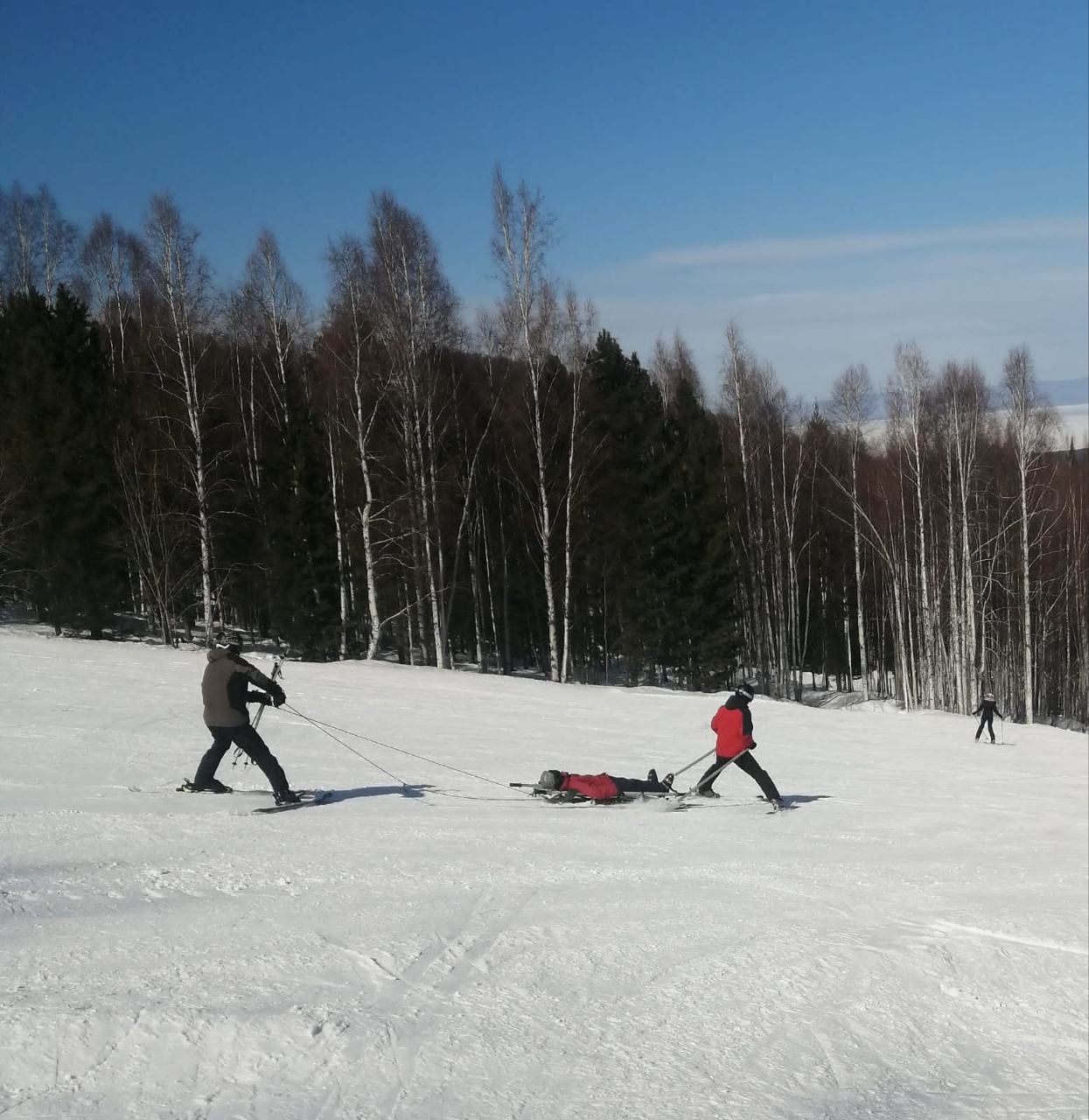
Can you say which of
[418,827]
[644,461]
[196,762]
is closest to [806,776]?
[418,827]

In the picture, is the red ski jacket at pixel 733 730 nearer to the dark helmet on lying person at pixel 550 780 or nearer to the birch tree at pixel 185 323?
the dark helmet on lying person at pixel 550 780

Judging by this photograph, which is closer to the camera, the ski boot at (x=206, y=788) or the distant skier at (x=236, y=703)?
the distant skier at (x=236, y=703)

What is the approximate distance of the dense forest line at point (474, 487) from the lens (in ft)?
95.7

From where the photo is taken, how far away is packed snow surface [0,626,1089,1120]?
4.62 m

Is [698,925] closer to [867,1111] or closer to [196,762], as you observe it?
[867,1111]

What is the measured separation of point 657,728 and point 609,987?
43.4ft

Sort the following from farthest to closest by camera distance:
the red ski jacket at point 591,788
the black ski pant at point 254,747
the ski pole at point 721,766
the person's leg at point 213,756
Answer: the ski pole at point 721,766
the red ski jacket at point 591,788
the person's leg at point 213,756
the black ski pant at point 254,747

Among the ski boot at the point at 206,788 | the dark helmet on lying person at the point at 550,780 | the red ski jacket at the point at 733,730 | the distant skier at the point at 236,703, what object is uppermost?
the distant skier at the point at 236,703

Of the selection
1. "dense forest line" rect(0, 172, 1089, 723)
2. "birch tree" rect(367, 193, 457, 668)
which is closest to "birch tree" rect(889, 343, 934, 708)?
"dense forest line" rect(0, 172, 1089, 723)

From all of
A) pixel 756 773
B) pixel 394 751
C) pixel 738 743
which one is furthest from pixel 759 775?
pixel 394 751

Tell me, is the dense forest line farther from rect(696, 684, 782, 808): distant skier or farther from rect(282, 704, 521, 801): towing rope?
rect(696, 684, 782, 808): distant skier

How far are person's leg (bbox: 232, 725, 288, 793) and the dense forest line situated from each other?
17177mm

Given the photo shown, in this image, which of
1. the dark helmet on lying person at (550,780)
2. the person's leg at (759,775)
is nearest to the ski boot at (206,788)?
the dark helmet on lying person at (550,780)

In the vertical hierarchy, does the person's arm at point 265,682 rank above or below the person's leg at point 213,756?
above
